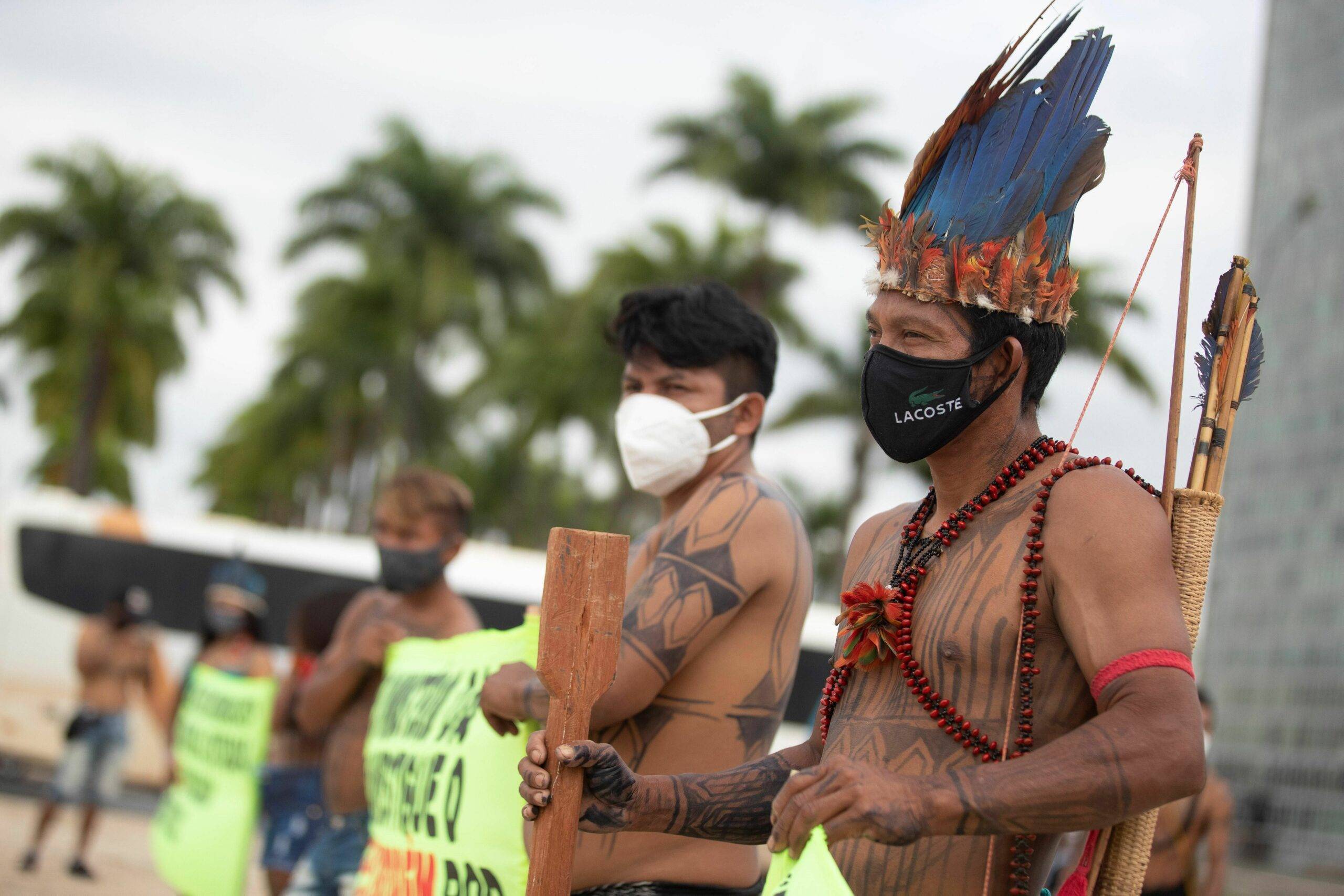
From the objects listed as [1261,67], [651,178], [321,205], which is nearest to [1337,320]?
[1261,67]

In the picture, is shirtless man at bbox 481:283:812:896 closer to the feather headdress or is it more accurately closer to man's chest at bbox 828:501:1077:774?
man's chest at bbox 828:501:1077:774

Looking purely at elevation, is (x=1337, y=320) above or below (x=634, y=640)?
above

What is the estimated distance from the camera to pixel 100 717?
11109mm

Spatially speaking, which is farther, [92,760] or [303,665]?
[92,760]

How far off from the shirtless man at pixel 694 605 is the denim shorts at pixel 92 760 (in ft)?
29.3

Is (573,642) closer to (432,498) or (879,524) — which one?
(879,524)

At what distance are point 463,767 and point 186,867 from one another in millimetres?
3651

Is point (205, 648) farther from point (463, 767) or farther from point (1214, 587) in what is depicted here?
point (1214, 587)

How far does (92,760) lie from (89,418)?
24.7 meters

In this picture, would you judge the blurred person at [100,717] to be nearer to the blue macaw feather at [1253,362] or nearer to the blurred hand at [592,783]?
the blurred hand at [592,783]

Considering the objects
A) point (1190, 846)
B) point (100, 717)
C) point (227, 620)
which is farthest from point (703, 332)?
point (100, 717)

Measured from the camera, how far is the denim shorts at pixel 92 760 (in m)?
10.6

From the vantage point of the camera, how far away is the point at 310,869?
5277 mm

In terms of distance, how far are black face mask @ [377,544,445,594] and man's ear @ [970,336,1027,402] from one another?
3.39 meters
